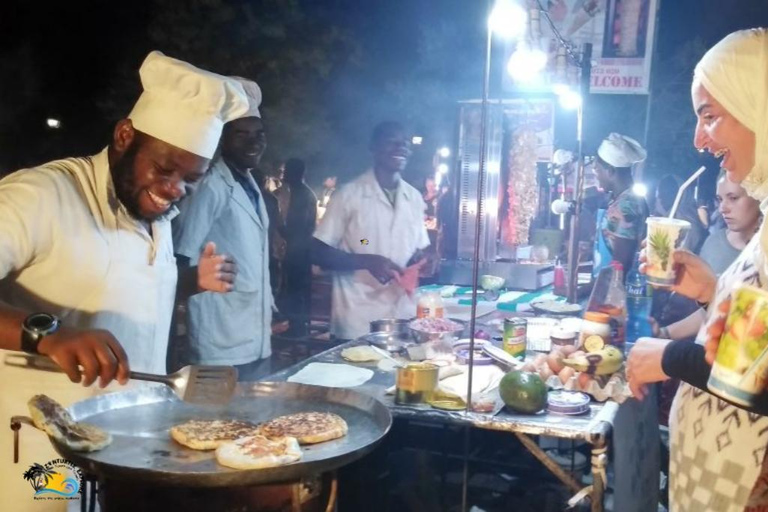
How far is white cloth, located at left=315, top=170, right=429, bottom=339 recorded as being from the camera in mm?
5230

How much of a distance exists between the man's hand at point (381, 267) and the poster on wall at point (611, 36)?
6.98 meters

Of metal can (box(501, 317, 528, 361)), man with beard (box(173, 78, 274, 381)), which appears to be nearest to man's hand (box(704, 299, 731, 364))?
metal can (box(501, 317, 528, 361))

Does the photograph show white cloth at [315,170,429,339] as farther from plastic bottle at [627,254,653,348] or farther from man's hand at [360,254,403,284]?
plastic bottle at [627,254,653,348]

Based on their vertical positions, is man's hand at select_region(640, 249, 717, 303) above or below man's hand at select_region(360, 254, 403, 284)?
above

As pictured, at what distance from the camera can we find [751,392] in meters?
1.58

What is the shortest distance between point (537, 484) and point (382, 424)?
2.51 m

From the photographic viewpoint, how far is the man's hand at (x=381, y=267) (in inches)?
194

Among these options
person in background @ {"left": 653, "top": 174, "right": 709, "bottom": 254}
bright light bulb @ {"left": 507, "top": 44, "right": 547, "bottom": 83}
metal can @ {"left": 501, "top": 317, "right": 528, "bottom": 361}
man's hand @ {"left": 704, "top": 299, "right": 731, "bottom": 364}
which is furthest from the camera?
person in background @ {"left": 653, "top": 174, "right": 709, "bottom": 254}

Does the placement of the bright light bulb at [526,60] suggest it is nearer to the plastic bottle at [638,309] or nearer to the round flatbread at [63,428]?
the plastic bottle at [638,309]

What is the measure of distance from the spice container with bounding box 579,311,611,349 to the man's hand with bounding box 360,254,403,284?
1.70 metres


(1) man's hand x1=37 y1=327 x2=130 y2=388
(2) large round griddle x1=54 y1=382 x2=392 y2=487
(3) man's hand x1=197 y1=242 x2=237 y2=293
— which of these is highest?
(3) man's hand x1=197 y1=242 x2=237 y2=293

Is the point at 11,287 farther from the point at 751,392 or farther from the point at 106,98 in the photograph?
the point at 106,98

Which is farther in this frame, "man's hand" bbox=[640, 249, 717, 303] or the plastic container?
the plastic container

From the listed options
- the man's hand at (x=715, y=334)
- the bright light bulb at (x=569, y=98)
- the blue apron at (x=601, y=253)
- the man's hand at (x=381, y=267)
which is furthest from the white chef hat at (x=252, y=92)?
the bright light bulb at (x=569, y=98)
